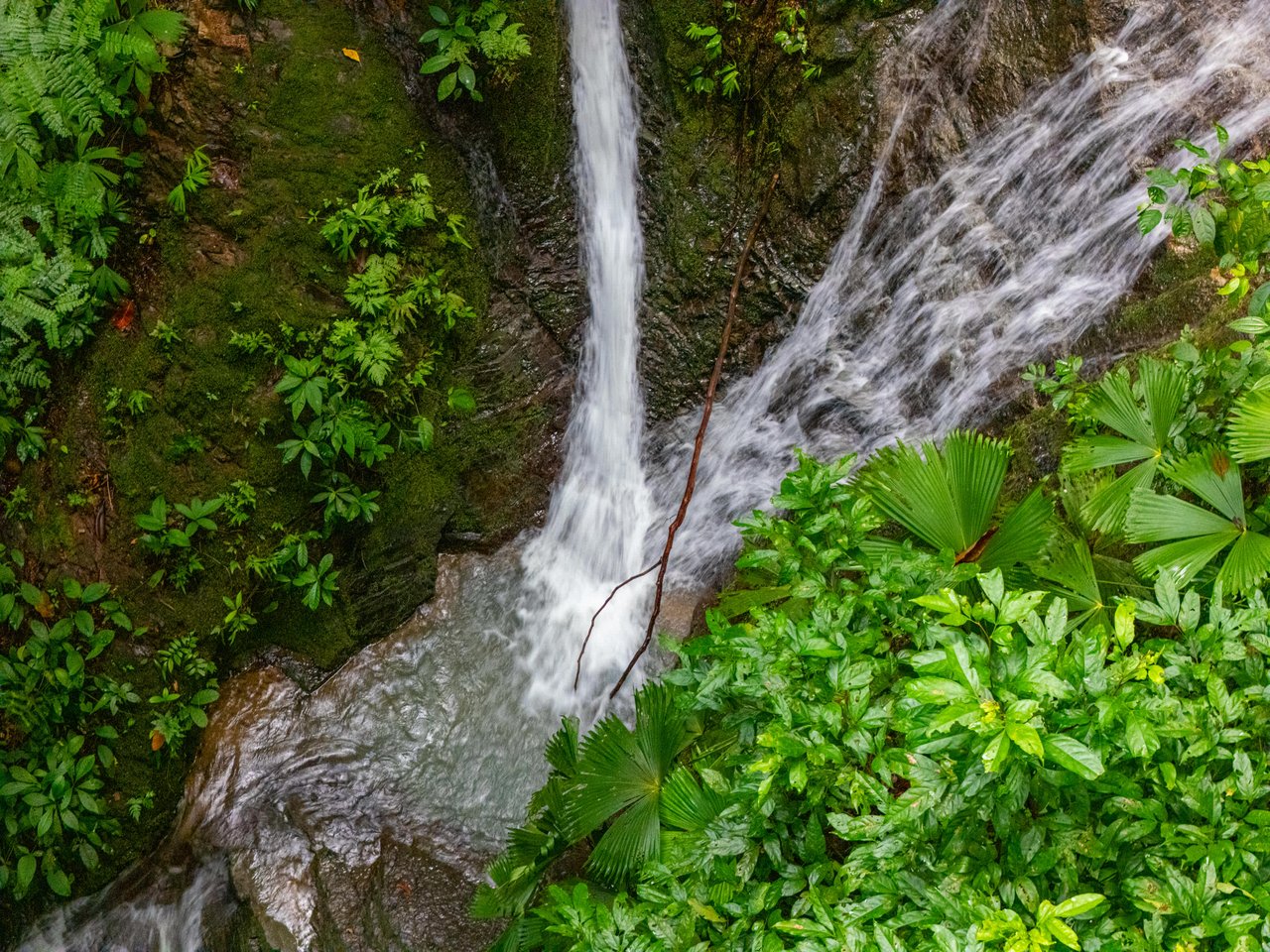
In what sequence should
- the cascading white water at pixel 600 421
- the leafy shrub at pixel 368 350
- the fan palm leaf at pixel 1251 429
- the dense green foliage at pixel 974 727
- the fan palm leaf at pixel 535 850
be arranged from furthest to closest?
the cascading white water at pixel 600 421
the leafy shrub at pixel 368 350
the fan palm leaf at pixel 535 850
the fan palm leaf at pixel 1251 429
the dense green foliage at pixel 974 727

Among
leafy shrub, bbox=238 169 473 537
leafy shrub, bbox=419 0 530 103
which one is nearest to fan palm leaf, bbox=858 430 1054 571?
leafy shrub, bbox=238 169 473 537

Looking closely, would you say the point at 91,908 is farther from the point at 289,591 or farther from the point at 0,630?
the point at 289,591

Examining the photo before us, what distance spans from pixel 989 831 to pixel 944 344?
289 centimetres

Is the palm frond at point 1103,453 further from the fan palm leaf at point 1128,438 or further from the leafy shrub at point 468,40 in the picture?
the leafy shrub at point 468,40

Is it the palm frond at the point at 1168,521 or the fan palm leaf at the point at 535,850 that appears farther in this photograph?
the fan palm leaf at the point at 535,850

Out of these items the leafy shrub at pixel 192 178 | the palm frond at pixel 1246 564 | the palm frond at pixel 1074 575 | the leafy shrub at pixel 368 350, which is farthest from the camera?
the leafy shrub at pixel 368 350

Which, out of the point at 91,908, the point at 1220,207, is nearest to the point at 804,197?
the point at 1220,207

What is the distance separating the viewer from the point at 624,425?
522cm

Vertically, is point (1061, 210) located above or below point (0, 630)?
below

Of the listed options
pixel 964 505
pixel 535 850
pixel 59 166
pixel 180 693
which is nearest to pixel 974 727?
pixel 964 505

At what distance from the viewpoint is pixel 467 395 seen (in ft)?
15.5

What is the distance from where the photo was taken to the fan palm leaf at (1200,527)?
7.34 feet

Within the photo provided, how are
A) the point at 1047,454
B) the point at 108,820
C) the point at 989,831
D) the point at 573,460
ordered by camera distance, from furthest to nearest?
the point at 573,460 < the point at 108,820 < the point at 1047,454 < the point at 989,831

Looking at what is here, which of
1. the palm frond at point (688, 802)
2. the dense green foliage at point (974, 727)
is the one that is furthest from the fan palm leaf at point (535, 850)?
the palm frond at point (688, 802)
